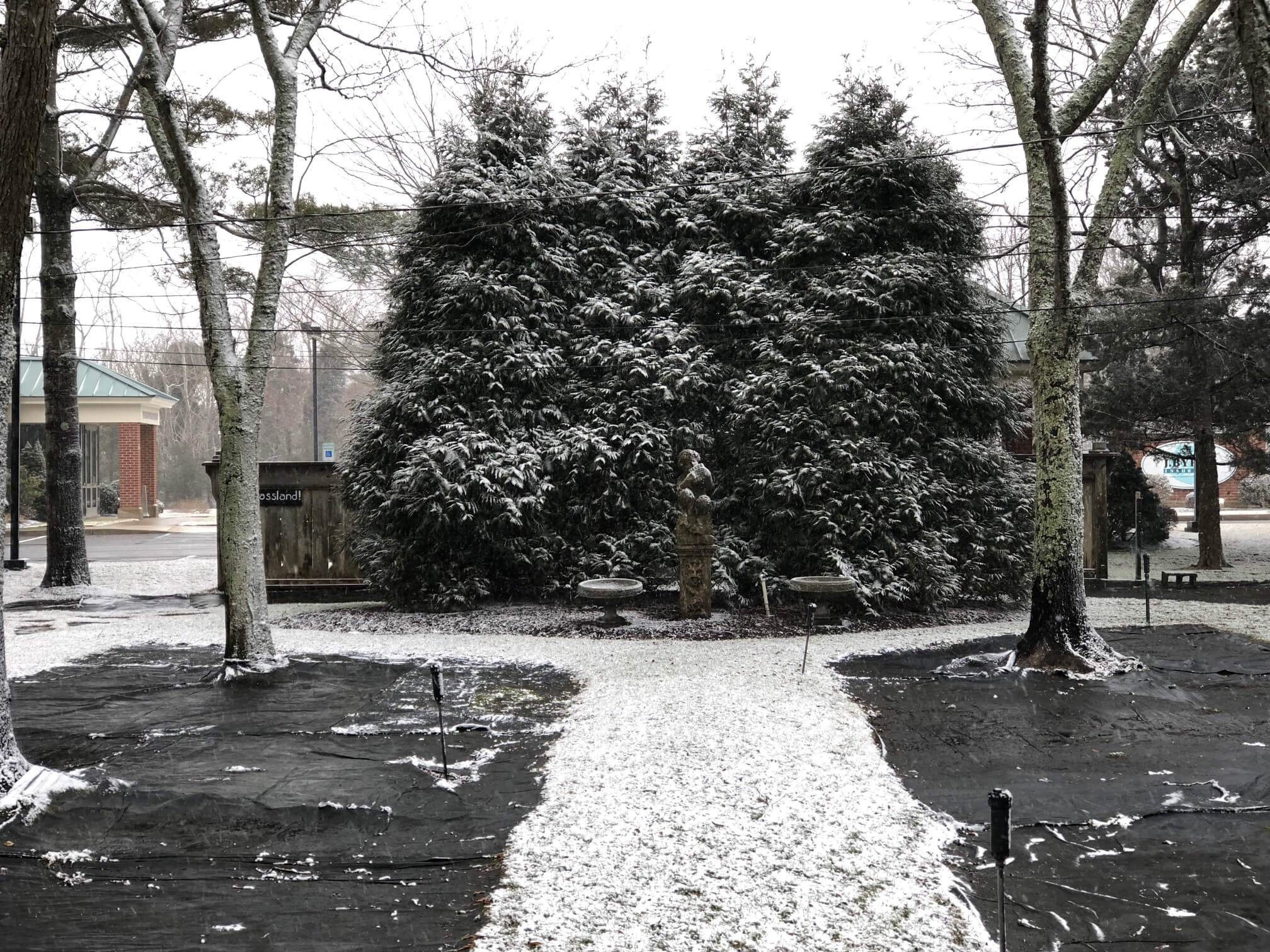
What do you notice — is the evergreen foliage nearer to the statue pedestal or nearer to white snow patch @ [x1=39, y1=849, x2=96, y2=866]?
the statue pedestal

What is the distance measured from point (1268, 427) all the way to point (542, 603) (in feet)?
39.7

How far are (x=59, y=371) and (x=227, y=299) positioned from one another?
718 centimetres

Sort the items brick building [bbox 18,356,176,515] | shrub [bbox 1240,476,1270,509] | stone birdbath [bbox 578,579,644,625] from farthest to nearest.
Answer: shrub [bbox 1240,476,1270,509]
brick building [bbox 18,356,176,515]
stone birdbath [bbox 578,579,644,625]

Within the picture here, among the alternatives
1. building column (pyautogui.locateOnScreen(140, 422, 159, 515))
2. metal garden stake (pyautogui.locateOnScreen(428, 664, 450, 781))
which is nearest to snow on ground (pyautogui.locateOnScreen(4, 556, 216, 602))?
metal garden stake (pyautogui.locateOnScreen(428, 664, 450, 781))

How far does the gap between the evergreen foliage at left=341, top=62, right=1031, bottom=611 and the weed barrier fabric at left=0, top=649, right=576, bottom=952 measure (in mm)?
4296

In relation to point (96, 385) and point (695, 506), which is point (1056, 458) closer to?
point (695, 506)

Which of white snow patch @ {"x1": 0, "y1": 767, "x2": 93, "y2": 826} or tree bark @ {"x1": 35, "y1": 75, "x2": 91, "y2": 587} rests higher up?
tree bark @ {"x1": 35, "y1": 75, "x2": 91, "y2": 587}

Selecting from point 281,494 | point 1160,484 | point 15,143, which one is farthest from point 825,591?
point 1160,484

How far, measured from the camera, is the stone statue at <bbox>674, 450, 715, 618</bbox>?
9.58 meters

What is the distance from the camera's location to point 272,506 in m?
12.0

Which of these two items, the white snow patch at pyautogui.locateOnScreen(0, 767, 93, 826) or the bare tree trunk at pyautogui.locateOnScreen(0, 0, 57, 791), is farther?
the bare tree trunk at pyautogui.locateOnScreen(0, 0, 57, 791)

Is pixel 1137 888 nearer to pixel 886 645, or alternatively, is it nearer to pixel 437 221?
pixel 886 645

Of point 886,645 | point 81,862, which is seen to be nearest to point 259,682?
point 81,862

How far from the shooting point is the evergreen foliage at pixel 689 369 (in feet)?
33.5
